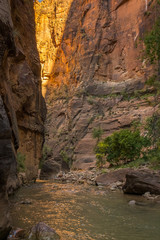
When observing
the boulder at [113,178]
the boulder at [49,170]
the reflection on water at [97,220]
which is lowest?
the boulder at [49,170]

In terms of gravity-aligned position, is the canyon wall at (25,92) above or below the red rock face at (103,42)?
below

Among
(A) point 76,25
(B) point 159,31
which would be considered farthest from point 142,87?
(B) point 159,31

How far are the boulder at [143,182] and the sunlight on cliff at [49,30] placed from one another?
5131 cm

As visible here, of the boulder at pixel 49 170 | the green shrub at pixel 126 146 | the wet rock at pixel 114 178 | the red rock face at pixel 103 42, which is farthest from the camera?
the red rock face at pixel 103 42

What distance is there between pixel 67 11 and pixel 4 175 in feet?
216

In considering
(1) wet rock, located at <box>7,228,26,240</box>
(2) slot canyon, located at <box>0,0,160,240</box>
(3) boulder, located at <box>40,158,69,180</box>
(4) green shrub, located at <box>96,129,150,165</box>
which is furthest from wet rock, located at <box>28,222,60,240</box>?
(3) boulder, located at <box>40,158,69,180</box>

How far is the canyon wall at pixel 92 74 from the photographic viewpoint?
43.0 m

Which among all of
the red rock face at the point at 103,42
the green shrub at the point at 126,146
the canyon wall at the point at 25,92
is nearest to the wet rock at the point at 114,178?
the canyon wall at the point at 25,92

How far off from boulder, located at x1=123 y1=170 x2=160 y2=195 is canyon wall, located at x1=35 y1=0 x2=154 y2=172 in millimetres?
25836

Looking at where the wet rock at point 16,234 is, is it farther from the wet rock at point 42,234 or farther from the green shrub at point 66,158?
the green shrub at point 66,158

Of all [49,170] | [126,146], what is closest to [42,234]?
[126,146]

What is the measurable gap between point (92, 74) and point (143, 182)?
42965 mm

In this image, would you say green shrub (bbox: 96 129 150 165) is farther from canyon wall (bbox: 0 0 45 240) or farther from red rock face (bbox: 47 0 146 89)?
red rock face (bbox: 47 0 146 89)

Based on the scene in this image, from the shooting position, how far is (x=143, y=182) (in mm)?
10820
